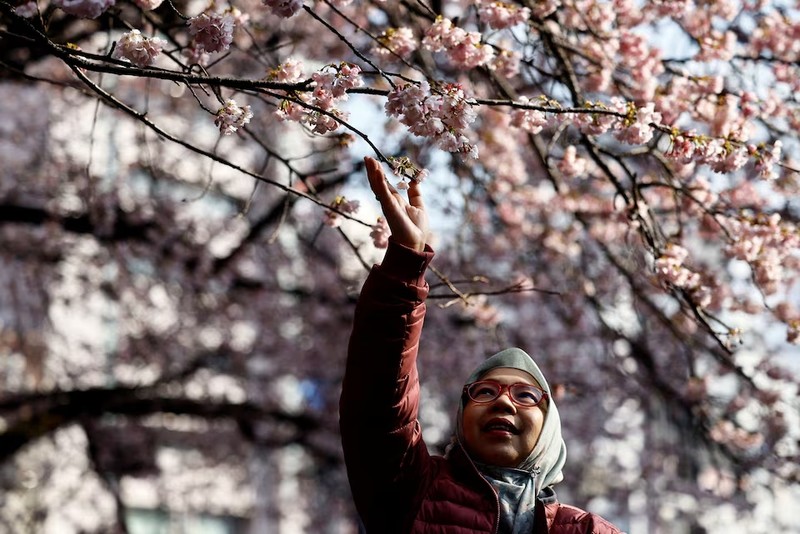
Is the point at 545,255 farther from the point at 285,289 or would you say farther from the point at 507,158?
the point at 285,289

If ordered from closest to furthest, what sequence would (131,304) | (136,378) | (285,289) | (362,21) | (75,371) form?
(362,21), (285,289), (131,304), (75,371), (136,378)

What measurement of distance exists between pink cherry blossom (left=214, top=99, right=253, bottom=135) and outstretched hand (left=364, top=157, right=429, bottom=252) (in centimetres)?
64

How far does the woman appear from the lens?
2598mm

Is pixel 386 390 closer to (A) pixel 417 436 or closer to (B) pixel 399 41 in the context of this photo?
(A) pixel 417 436

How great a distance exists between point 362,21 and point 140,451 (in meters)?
4.55

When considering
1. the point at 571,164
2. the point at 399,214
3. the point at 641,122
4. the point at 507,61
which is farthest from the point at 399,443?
the point at 571,164

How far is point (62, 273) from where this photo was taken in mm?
10148

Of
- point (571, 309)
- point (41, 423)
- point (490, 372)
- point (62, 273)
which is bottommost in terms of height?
point (490, 372)

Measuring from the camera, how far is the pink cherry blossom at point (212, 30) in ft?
10.7

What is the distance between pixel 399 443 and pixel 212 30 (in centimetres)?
130

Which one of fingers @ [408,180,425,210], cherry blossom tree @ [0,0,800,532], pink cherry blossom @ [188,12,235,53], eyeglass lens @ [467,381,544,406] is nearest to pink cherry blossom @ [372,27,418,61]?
cherry blossom tree @ [0,0,800,532]

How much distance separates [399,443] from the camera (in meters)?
2.71

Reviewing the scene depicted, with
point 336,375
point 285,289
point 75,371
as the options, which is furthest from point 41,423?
point 75,371

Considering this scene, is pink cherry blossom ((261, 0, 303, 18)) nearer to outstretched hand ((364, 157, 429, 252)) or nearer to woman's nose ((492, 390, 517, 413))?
outstretched hand ((364, 157, 429, 252))
